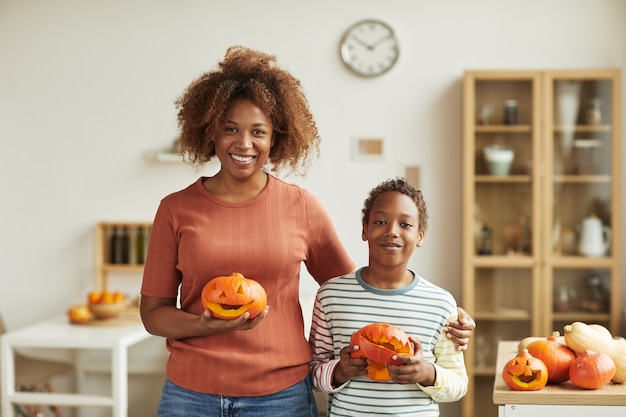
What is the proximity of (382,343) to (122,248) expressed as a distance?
327cm

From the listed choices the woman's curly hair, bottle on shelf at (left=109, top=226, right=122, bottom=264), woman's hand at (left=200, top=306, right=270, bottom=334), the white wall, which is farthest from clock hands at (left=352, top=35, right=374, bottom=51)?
woman's hand at (left=200, top=306, right=270, bottom=334)

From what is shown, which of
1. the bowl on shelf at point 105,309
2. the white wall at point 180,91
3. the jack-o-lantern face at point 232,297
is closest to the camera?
the jack-o-lantern face at point 232,297

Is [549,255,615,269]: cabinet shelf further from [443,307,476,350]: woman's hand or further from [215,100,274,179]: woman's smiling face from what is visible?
[215,100,274,179]: woman's smiling face

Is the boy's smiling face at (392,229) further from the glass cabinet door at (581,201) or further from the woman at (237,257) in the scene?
the glass cabinet door at (581,201)

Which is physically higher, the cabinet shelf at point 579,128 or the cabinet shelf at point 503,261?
the cabinet shelf at point 579,128

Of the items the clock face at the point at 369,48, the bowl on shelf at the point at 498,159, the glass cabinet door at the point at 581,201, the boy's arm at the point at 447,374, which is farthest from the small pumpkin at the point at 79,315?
the boy's arm at the point at 447,374

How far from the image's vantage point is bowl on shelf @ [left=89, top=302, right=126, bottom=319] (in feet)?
13.2

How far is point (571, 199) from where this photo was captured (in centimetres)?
438

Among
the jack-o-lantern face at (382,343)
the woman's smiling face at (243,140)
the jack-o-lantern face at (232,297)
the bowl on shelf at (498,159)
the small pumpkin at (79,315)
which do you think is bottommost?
the small pumpkin at (79,315)

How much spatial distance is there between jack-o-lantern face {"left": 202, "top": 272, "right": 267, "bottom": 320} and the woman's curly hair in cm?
32

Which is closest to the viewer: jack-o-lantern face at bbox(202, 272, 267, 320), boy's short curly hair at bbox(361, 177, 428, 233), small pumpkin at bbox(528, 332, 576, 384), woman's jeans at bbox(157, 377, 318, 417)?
jack-o-lantern face at bbox(202, 272, 267, 320)

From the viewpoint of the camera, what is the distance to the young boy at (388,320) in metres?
1.74

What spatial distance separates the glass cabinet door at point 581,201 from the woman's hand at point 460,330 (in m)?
2.75

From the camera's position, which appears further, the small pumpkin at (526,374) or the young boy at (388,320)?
the small pumpkin at (526,374)
